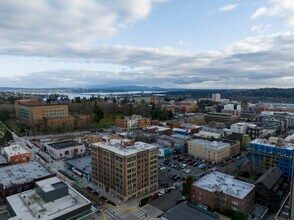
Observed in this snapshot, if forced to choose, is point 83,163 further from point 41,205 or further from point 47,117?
point 47,117

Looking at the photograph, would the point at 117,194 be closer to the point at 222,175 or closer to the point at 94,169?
the point at 94,169

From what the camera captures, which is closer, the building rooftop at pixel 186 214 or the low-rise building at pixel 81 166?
the building rooftop at pixel 186 214

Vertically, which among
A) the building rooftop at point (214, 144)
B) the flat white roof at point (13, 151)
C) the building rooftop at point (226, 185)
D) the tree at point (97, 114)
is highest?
the tree at point (97, 114)

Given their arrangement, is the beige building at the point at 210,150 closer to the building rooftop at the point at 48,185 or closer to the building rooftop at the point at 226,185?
the building rooftop at the point at 226,185

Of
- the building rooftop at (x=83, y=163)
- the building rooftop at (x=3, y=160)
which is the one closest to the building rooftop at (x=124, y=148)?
the building rooftop at (x=83, y=163)

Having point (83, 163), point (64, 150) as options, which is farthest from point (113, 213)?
point (64, 150)

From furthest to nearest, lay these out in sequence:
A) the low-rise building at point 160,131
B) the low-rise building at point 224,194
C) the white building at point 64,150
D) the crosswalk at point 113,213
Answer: the low-rise building at point 160,131, the white building at point 64,150, the low-rise building at point 224,194, the crosswalk at point 113,213

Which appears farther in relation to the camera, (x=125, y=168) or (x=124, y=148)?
(x=124, y=148)
